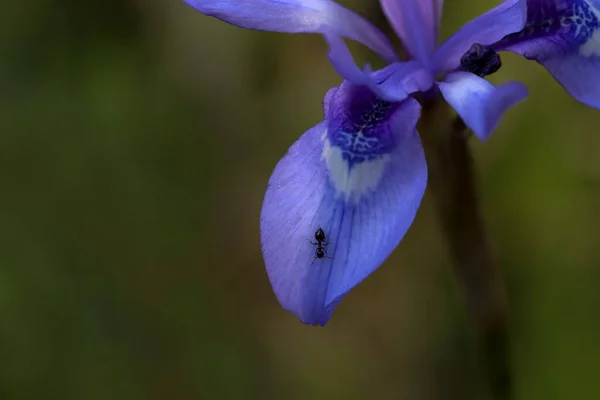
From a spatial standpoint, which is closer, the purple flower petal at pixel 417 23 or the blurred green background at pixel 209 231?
the purple flower petal at pixel 417 23

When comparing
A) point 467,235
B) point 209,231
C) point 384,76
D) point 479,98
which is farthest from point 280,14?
point 209,231

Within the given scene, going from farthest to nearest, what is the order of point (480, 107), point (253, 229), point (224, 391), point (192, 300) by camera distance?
point (253, 229)
point (192, 300)
point (224, 391)
point (480, 107)

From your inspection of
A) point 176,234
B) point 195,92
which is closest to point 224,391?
point 176,234

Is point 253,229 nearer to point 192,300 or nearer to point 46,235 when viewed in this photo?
point 192,300

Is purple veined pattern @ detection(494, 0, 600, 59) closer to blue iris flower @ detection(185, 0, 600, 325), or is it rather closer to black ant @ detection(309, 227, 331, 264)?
blue iris flower @ detection(185, 0, 600, 325)

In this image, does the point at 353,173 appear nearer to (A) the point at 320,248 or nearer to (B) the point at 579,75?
(A) the point at 320,248

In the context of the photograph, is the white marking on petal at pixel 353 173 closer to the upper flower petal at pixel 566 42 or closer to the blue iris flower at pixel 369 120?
the blue iris flower at pixel 369 120

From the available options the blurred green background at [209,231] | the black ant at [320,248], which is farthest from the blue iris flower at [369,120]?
the blurred green background at [209,231]
